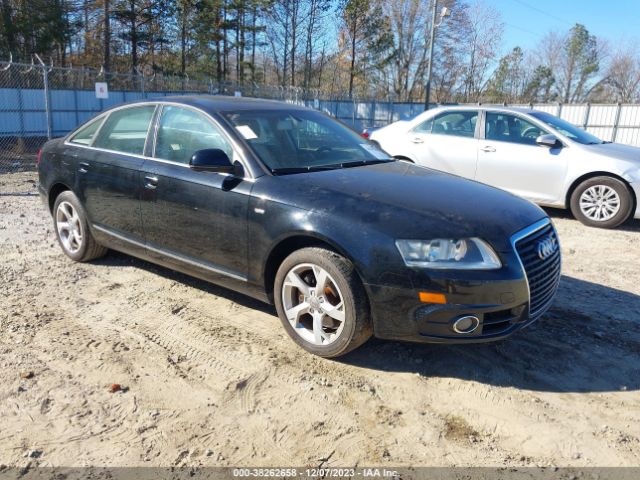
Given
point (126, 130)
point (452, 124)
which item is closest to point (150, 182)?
point (126, 130)

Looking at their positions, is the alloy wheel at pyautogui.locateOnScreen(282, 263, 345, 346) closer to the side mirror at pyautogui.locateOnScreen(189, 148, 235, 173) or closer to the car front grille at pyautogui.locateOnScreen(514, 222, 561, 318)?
the side mirror at pyautogui.locateOnScreen(189, 148, 235, 173)

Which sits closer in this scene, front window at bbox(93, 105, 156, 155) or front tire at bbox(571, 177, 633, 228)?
front window at bbox(93, 105, 156, 155)

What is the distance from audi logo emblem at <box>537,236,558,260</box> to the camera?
133 inches

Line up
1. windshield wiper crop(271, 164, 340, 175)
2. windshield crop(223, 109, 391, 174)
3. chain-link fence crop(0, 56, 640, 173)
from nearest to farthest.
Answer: windshield wiper crop(271, 164, 340, 175)
windshield crop(223, 109, 391, 174)
chain-link fence crop(0, 56, 640, 173)

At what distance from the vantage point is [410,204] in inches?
129

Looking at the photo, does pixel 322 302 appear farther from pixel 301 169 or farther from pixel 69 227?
pixel 69 227

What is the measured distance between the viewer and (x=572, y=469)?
2.49 meters

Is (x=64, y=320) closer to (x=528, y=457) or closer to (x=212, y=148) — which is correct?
(x=212, y=148)

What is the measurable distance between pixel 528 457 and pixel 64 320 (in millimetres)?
3238

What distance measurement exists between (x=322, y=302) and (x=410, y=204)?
819 millimetres

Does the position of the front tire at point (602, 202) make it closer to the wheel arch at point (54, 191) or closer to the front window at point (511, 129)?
the front window at point (511, 129)

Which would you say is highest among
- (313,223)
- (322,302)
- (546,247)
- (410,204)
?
(410,204)

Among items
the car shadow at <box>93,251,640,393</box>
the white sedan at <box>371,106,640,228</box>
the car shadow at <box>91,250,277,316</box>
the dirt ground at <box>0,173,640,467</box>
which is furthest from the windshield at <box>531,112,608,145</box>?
the car shadow at <box>91,250,277,316</box>

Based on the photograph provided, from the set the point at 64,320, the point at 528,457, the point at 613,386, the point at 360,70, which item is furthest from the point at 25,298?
the point at 360,70
